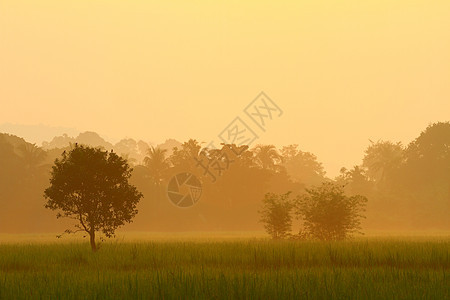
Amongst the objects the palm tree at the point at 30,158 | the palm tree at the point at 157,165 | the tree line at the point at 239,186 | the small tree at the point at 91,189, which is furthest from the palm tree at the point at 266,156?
the small tree at the point at 91,189

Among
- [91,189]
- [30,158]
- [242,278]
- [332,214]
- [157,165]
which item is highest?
[30,158]

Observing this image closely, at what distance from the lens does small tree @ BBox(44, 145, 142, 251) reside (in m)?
29.7

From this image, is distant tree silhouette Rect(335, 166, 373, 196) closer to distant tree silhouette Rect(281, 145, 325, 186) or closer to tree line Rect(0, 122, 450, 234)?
tree line Rect(0, 122, 450, 234)

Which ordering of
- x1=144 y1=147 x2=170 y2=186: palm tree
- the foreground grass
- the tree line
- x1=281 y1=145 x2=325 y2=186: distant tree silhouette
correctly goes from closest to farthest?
the foreground grass, the tree line, x1=144 y1=147 x2=170 y2=186: palm tree, x1=281 y1=145 x2=325 y2=186: distant tree silhouette

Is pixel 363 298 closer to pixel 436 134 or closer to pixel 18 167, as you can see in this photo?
pixel 18 167

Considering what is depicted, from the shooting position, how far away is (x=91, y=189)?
30.2 meters

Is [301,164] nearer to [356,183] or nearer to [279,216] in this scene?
[356,183]

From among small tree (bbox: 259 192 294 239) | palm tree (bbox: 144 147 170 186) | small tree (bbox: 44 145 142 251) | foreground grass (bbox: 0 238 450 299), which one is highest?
palm tree (bbox: 144 147 170 186)

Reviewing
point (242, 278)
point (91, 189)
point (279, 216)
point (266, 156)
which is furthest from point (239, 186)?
point (242, 278)

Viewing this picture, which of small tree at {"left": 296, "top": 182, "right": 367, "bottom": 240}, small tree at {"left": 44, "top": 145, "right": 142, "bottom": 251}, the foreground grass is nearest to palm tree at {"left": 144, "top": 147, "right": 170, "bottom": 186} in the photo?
small tree at {"left": 296, "top": 182, "right": 367, "bottom": 240}

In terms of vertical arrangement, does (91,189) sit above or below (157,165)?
below

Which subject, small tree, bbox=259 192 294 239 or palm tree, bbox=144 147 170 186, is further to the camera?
palm tree, bbox=144 147 170 186

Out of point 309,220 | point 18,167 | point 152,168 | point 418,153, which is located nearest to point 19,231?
point 18,167

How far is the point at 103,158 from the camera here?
100ft
